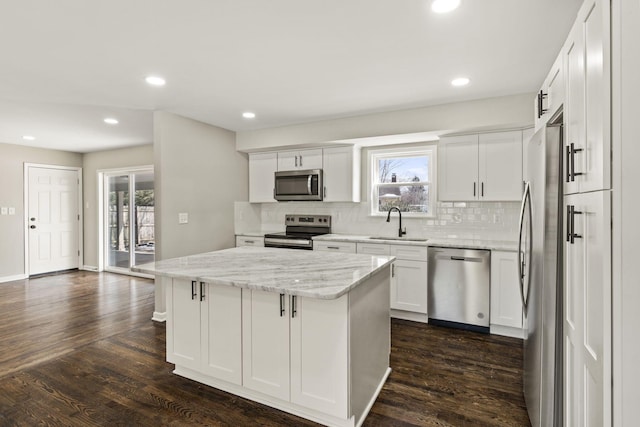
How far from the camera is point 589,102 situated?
44.6 inches

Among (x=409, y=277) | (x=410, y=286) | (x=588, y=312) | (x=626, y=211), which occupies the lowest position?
(x=410, y=286)

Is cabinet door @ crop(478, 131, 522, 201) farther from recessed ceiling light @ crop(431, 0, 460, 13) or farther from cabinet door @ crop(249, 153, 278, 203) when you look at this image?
cabinet door @ crop(249, 153, 278, 203)

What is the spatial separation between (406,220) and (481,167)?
113cm

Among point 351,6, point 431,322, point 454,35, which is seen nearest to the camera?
point 351,6

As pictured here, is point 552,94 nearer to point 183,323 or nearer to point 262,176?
point 183,323

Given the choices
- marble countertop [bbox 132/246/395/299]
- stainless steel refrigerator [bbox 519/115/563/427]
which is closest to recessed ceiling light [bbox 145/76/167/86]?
marble countertop [bbox 132/246/395/299]

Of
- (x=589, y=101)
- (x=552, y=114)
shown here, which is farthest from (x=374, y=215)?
(x=589, y=101)

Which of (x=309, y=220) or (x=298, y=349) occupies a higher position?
(x=309, y=220)

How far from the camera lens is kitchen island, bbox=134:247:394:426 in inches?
72.4

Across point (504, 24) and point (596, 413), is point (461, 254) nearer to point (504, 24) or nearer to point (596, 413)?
point (504, 24)

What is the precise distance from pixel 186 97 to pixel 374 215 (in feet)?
8.83

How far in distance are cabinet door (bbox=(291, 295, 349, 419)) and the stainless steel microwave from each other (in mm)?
2576

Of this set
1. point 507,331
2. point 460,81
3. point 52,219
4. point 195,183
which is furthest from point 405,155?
point 52,219

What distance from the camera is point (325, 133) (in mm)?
4199
